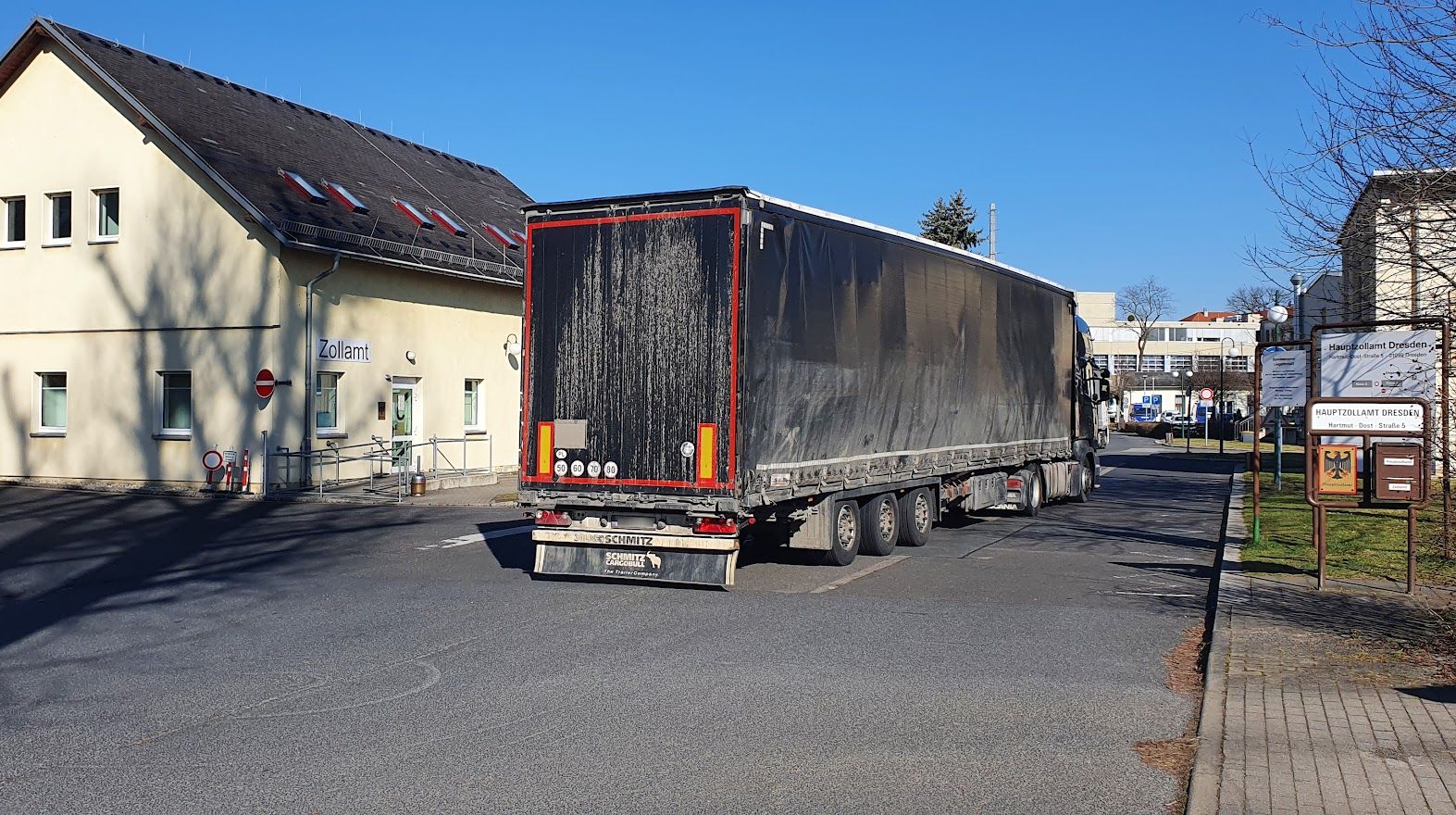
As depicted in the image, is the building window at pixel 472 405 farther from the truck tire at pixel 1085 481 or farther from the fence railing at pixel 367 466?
the truck tire at pixel 1085 481

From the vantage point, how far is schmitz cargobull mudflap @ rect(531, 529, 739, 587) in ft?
39.0

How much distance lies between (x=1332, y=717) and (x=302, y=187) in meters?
23.4

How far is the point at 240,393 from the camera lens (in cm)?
2455

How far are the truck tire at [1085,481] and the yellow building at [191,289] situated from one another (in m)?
13.2

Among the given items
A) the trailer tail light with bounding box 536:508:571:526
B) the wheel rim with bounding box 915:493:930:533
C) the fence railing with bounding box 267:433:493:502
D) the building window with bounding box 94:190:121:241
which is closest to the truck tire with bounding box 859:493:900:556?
the wheel rim with bounding box 915:493:930:533

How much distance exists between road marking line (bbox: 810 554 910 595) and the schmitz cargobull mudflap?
0.92 m

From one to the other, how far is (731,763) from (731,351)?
5.88 metres

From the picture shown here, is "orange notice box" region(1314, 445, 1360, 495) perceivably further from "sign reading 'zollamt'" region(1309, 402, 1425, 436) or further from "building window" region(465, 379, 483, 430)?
"building window" region(465, 379, 483, 430)

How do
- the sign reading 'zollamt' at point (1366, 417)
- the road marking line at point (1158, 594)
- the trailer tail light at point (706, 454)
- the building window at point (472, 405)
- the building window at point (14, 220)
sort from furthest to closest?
the building window at point (472, 405) < the building window at point (14, 220) < the road marking line at point (1158, 594) < the trailer tail light at point (706, 454) < the sign reading 'zollamt' at point (1366, 417)

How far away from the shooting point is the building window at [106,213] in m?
26.2

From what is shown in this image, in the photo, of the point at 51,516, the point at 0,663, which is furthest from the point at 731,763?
the point at 51,516

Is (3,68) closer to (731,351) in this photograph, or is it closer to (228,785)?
(731,351)

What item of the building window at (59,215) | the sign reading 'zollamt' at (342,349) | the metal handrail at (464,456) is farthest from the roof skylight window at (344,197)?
the building window at (59,215)

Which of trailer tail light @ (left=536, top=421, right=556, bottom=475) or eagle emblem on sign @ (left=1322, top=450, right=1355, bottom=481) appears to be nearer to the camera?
eagle emblem on sign @ (left=1322, top=450, right=1355, bottom=481)
